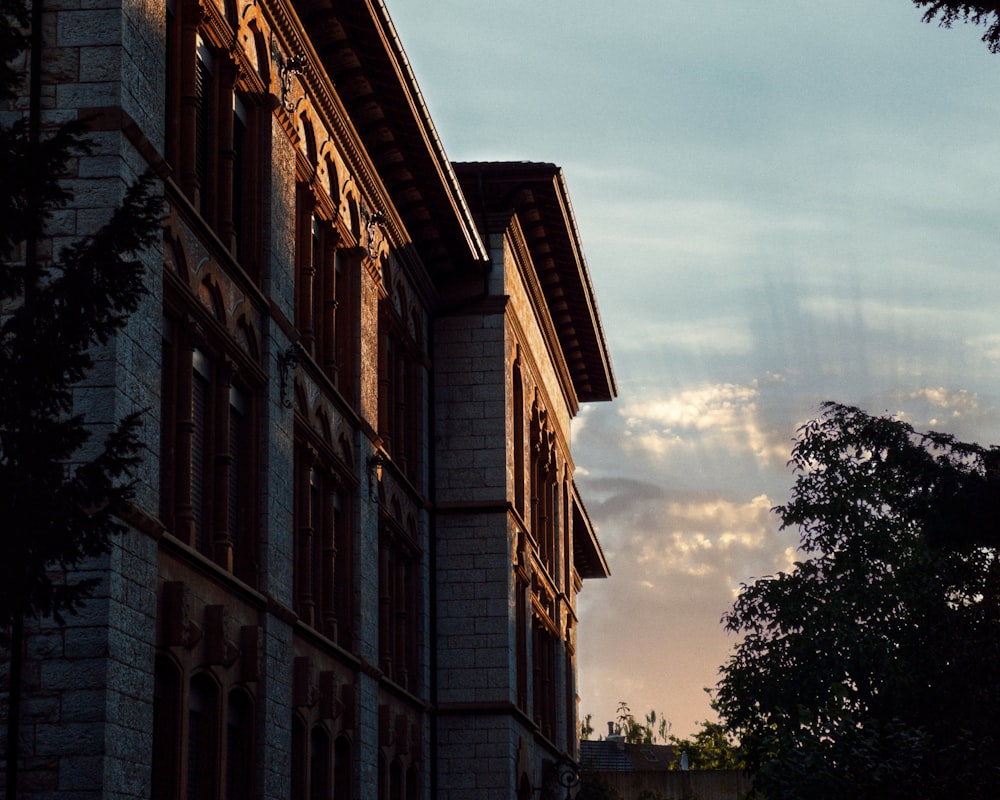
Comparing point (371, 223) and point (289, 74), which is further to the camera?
point (371, 223)

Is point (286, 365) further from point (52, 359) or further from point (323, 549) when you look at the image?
point (52, 359)

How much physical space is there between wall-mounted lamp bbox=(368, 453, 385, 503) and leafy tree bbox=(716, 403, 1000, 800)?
8733 mm

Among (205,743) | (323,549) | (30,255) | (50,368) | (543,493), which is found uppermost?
(543,493)

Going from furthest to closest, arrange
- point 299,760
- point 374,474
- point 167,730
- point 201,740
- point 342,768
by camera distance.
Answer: point 374,474 → point 342,768 → point 299,760 → point 201,740 → point 167,730

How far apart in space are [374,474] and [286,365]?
19.4ft

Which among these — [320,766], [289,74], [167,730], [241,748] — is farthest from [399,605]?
[167,730]

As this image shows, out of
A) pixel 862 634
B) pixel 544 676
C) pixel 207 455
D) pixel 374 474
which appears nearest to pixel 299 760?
pixel 207 455

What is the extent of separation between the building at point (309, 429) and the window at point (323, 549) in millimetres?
43

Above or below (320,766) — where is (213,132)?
above

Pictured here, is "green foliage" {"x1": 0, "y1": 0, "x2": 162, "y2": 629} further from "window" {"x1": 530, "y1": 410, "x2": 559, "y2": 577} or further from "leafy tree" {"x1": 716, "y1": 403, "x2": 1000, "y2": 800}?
"window" {"x1": 530, "y1": 410, "x2": 559, "y2": 577}

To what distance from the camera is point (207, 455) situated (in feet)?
66.3

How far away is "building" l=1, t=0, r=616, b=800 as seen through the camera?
16578mm

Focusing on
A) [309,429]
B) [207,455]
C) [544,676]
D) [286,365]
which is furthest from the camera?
[544,676]

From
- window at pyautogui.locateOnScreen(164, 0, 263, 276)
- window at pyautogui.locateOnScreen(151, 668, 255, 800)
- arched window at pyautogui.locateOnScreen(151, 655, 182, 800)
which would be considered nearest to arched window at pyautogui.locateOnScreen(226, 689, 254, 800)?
window at pyautogui.locateOnScreen(151, 668, 255, 800)
